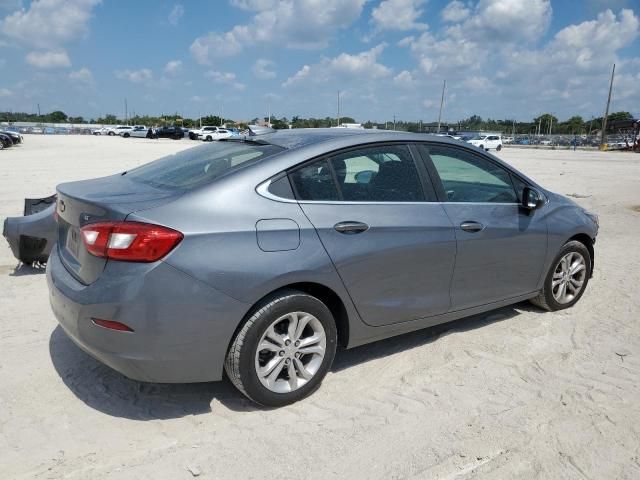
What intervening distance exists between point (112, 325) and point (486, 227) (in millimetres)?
2667

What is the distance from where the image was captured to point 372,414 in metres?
3.16

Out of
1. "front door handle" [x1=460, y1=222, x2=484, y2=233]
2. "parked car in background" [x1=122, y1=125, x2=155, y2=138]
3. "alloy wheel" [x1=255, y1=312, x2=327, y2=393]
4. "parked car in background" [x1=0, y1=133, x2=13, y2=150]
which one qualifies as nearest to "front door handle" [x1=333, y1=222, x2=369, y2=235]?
"alloy wheel" [x1=255, y1=312, x2=327, y2=393]

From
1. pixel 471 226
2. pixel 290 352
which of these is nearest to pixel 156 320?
pixel 290 352

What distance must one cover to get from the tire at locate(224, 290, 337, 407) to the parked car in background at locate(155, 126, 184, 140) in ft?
197

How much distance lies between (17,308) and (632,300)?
5791mm

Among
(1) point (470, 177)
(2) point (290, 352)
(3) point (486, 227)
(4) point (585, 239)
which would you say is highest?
(1) point (470, 177)

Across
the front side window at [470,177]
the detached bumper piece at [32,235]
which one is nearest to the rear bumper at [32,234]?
the detached bumper piece at [32,235]

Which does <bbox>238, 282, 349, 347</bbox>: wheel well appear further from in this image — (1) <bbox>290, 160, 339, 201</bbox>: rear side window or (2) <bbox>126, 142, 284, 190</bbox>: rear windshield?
(2) <bbox>126, 142, 284, 190</bbox>: rear windshield

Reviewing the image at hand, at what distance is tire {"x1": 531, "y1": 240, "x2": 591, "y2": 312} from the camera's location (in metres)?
4.71

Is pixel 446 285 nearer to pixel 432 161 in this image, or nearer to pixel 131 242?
pixel 432 161

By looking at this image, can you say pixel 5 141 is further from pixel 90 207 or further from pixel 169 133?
pixel 90 207

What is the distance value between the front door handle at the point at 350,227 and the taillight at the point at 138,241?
0.96 metres

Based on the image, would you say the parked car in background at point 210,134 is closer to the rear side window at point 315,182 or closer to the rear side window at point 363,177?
the rear side window at point 363,177

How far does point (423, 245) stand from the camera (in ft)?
11.7
